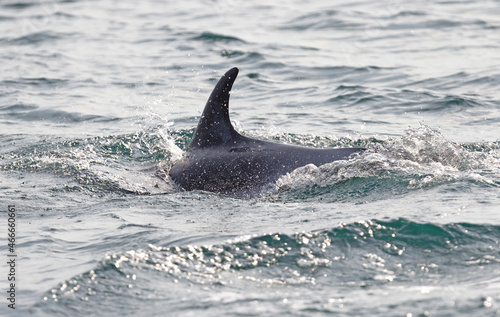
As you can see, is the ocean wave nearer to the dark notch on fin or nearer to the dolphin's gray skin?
the dolphin's gray skin

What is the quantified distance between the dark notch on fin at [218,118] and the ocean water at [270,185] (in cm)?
67

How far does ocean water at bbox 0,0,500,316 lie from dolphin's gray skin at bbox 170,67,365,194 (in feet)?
0.55

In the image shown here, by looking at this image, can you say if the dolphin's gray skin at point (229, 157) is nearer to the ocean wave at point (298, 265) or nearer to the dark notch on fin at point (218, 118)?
the dark notch on fin at point (218, 118)

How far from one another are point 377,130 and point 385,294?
6.43 meters

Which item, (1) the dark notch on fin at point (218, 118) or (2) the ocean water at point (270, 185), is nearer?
(2) the ocean water at point (270, 185)

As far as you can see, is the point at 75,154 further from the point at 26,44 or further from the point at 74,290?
the point at 26,44

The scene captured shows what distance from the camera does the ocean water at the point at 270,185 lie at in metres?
4.70

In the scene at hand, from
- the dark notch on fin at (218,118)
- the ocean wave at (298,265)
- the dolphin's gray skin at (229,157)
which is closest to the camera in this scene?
the ocean wave at (298,265)

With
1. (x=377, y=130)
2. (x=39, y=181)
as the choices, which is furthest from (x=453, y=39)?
(x=39, y=181)

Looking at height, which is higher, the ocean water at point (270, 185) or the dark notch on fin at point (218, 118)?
the dark notch on fin at point (218, 118)

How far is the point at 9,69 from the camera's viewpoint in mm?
15852

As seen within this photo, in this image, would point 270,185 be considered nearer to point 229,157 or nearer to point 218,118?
point 229,157

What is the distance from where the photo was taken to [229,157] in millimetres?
7469

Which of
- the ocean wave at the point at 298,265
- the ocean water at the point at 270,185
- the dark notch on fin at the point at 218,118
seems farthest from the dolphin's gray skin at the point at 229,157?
the ocean wave at the point at 298,265
